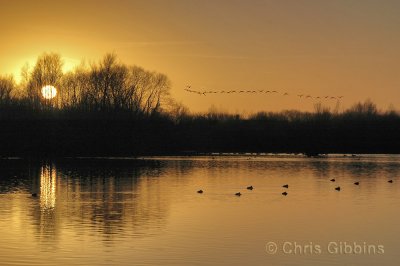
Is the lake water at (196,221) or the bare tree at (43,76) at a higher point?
the bare tree at (43,76)

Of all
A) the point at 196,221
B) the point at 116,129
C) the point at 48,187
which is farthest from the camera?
the point at 116,129

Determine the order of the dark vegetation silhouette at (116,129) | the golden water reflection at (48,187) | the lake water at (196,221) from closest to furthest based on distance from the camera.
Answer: the lake water at (196,221) → the golden water reflection at (48,187) → the dark vegetation silhouette at (116,129)

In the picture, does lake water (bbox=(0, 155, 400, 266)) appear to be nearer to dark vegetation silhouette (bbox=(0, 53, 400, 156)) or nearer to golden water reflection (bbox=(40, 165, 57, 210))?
golden water reflection (bbox=(40, 165, 57, 210))

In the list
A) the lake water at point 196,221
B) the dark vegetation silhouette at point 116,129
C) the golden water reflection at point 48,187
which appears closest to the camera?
the lake water at point 196,221

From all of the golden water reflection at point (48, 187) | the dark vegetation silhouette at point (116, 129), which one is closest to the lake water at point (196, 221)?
the golden water reflection at point (48, 187)

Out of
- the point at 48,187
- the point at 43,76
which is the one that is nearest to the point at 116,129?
the point at 43,76

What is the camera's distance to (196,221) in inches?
1590

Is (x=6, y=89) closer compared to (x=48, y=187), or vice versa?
(x=48, y=187)

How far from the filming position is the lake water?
30125mm

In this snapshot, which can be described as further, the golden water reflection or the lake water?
the golden water reflection

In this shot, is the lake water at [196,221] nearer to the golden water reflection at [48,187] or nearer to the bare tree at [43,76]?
the golden water reflection at [48,187]

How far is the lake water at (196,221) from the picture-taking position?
30.1 metres

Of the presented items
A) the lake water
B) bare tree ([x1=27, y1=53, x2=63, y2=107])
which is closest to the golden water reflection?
the lake water

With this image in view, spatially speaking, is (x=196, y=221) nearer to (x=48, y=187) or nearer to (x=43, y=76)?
(x=48, y=187)
